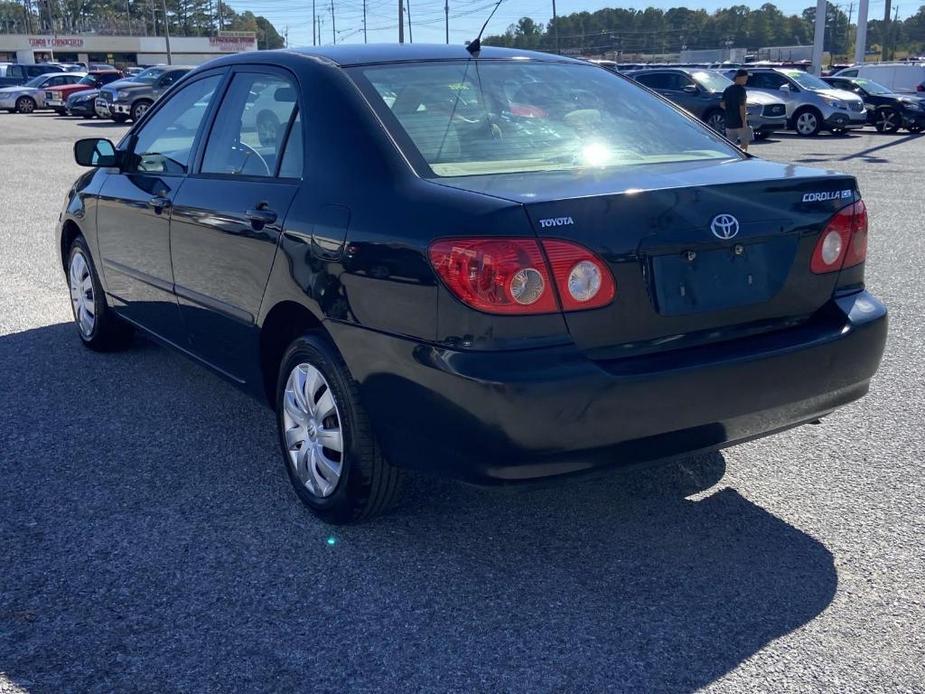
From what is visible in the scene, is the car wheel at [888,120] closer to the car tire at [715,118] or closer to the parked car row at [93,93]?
the car tire at [715,118]

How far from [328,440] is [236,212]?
104 centimetres

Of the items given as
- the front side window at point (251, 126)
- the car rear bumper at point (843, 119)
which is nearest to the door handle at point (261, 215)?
the front side window at point (251, 126)

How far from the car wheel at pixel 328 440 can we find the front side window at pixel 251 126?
836 millimetres

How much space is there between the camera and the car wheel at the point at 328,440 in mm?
3535

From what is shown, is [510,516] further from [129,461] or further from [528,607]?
[129,461]

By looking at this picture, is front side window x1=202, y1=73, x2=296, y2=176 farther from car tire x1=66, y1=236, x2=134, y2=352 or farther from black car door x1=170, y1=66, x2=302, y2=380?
car tire x1=66, y1=236, x2=134, y2=352

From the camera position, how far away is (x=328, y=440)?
369cm

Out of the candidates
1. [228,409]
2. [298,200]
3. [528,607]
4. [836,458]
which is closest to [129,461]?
[228,409]

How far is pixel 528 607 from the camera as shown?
320 cm

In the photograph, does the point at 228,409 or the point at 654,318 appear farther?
the point at 228,409

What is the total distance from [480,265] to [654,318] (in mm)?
582

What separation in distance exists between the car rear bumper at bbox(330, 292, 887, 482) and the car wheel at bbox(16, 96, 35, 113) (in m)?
40.0

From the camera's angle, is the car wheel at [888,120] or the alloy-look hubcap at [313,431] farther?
the car wheel at [888,120]

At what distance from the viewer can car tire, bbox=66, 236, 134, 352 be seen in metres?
5.89
